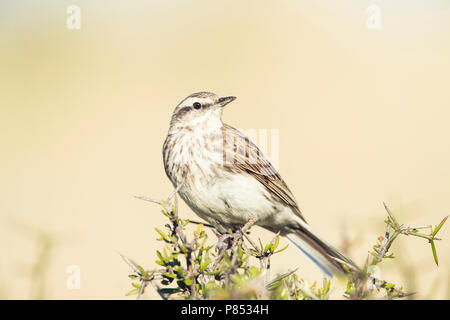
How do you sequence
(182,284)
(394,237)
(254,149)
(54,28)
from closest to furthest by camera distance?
(394,237)
(182,284)
(254,149)
(54,28)

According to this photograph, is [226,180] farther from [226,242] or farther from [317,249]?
[317,249]

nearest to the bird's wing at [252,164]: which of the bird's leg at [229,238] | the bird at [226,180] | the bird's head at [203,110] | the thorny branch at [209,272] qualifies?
the bird at [226,180]

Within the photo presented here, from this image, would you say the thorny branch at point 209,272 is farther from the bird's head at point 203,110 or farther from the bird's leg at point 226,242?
the bird's head at point 203,110

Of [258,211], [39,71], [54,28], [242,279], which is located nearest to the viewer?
[242,279]

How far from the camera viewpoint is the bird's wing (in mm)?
3479

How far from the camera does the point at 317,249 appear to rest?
3486mm

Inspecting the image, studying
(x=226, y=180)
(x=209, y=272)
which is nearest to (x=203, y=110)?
(x=226, y=180)

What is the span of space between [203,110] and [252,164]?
1.71 ft

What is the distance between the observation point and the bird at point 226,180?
10.5ft

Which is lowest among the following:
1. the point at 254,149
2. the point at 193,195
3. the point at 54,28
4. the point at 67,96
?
the point at 193,195

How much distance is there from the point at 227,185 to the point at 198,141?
0.38 m

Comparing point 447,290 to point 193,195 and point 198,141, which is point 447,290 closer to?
point 193,195
